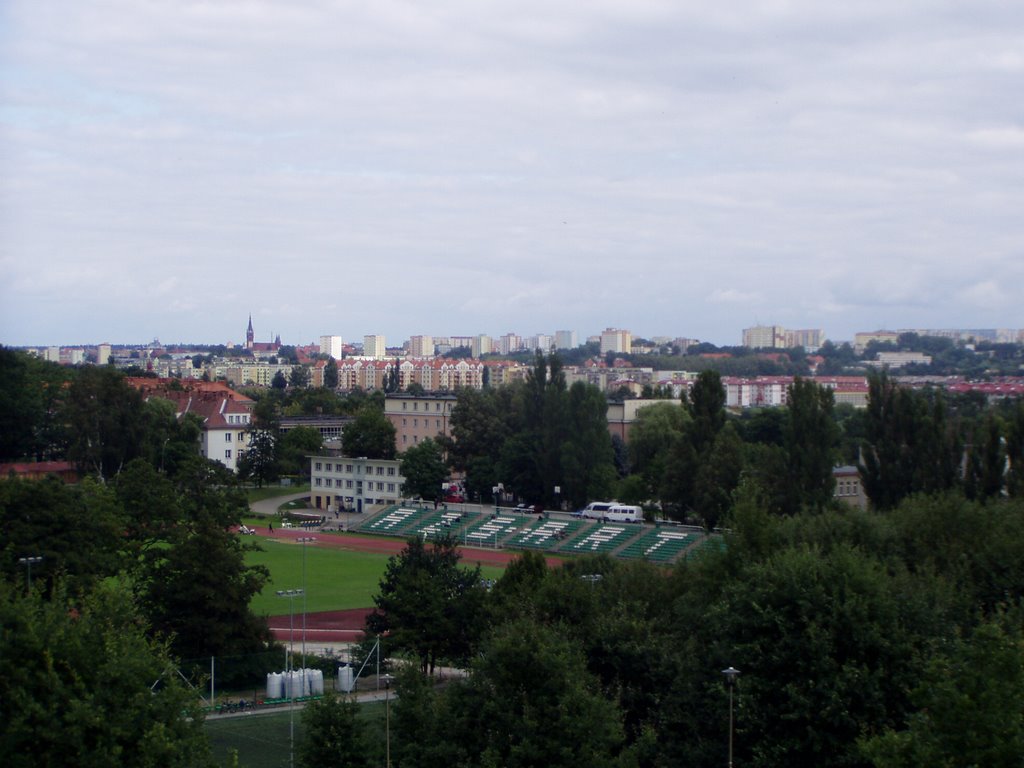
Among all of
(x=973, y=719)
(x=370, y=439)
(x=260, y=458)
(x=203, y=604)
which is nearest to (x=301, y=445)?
(x=260, y=458)

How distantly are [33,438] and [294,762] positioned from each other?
5531cm

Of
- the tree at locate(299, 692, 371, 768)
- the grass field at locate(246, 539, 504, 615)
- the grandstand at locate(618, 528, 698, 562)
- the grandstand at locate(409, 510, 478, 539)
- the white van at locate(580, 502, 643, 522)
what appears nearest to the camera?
the tree at locate(299, 692, 371, 768)

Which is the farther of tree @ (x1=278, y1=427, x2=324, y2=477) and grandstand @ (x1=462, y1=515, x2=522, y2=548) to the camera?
tree @ (x1=278, y1=427, x2=324, y2=477)

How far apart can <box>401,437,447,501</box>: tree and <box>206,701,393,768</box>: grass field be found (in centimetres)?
3729

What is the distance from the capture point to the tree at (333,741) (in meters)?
16.1

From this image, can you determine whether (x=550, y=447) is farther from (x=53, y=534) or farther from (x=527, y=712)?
(x=527, y=712)

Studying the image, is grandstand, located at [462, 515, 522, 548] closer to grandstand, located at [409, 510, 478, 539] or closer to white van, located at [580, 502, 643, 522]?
grandstand, located at [409, 510, 478, 539]

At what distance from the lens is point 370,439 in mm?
70938

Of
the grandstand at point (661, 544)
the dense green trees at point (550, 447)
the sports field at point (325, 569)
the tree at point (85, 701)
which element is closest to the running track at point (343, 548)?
the sports field at point (325, 569)

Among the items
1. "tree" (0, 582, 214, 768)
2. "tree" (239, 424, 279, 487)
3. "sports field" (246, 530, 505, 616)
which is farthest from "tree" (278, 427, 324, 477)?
"tree" (0, 582, 214, 768)

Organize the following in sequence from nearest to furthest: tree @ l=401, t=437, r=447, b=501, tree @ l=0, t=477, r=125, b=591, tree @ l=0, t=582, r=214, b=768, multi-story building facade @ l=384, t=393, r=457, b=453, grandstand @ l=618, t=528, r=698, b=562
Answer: tree @ l=0, t=582, r=214, b=768 < tree @ l=0, t=477, r=125, b=591 < grandstand @ l=618, t=528, r=698, b=562 < tree @ l=401, t=437, r=447, b=501 < multi-story building facade @ l=384, t=393, r=457, b=453

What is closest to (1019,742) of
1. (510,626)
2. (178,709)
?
(510,626)

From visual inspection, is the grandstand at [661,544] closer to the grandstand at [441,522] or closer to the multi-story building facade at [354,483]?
the grandstand at [441,522]

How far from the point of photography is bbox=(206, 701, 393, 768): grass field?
20078 mm
